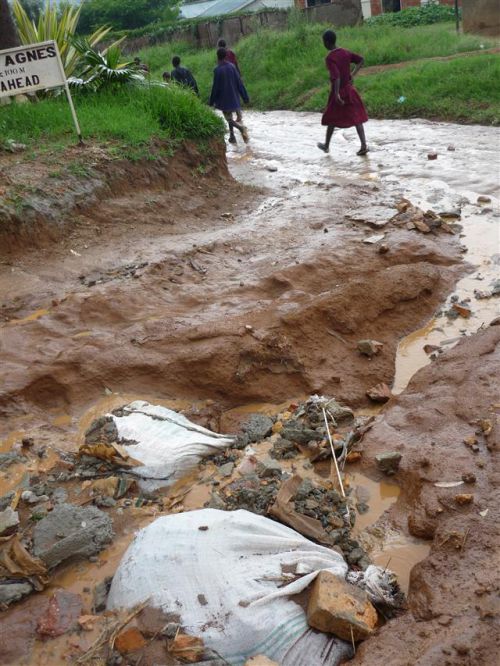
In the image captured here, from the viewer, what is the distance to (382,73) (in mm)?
13219

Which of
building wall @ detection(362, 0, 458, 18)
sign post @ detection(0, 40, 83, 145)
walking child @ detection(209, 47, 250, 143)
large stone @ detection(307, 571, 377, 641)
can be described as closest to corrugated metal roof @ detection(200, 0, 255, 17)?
building wall @ detection(362, 0, 458, 18)

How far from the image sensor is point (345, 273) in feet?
15.2

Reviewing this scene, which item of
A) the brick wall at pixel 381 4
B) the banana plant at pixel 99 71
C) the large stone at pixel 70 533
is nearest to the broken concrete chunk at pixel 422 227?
the large stone at pixel 70 533

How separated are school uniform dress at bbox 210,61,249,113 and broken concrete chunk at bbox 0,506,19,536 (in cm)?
872

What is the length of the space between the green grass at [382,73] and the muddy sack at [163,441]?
8.35m

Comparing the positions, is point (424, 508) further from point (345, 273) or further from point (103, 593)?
point (345, 273)

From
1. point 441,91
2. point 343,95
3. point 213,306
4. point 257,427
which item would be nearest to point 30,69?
point 213,306

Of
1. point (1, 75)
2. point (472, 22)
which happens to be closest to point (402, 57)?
point (472, 22)

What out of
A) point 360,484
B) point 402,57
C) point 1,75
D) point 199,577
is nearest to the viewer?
point 199,577

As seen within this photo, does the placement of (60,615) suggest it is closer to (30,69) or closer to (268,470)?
(268,470)

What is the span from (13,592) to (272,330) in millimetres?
2129

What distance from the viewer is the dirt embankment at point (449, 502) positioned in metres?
1.82

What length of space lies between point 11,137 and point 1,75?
0.75 metres

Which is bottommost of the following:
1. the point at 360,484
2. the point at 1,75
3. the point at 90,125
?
the point at 360,484
